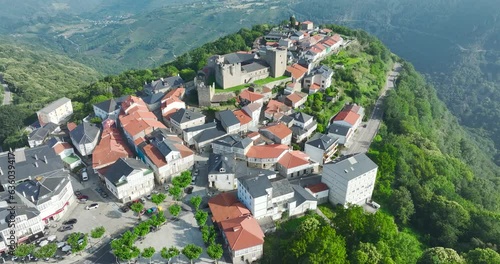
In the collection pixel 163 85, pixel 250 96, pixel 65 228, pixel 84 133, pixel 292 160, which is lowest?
pixel 65 228

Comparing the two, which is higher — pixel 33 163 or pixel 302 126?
pixel 33 163

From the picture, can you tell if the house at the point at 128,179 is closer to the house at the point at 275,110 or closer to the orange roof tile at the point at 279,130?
the orange roof tile at the point at 279,130

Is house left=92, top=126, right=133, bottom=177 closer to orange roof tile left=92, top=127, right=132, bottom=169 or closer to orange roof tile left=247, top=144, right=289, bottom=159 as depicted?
orange roof tile left=92, top=127, right=132, bottom=169

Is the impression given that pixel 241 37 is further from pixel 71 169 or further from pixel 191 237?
pixel 191 237

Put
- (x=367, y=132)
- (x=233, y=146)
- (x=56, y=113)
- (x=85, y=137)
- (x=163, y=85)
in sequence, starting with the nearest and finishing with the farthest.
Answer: (x=233, y=146)
(x=85, y=137)
(x=367, y=132)
(x=56, y=113)
(x=163, y=85)

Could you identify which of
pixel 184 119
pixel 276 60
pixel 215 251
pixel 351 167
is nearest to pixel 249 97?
pixel 276 60

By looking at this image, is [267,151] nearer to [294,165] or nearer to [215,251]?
[294,165]

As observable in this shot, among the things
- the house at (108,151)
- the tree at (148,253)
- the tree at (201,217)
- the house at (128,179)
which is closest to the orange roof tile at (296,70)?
the house at (108,151)
